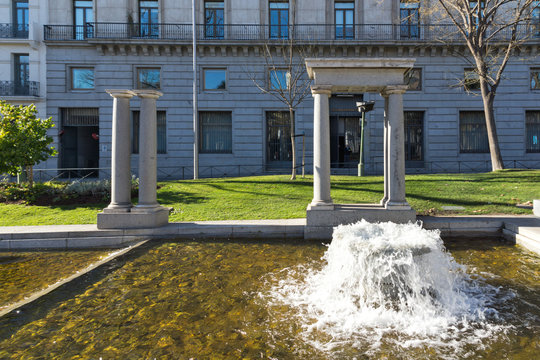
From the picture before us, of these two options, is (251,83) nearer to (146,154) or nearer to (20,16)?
(146,154)

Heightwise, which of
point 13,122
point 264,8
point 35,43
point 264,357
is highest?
point 264,8

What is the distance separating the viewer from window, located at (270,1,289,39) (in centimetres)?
2528

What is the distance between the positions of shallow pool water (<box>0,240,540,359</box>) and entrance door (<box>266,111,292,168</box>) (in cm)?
1920

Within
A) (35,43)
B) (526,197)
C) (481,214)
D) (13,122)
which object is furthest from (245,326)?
(35,43)

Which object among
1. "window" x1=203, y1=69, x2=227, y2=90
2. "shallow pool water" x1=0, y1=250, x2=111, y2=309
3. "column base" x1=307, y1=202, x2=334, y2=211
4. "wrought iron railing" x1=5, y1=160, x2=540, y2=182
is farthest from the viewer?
"window" x1=203, y1=69, x2=227, y2=90

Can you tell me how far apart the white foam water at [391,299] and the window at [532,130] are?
26.6 meters

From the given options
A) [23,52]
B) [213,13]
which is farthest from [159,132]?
[23,52]

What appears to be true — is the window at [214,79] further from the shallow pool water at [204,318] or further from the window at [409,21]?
the shallow pool water at [204,318]

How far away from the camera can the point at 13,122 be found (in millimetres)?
13266

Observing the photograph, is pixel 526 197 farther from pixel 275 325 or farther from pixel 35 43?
pixel 35 43

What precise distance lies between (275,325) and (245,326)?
0.35 meters

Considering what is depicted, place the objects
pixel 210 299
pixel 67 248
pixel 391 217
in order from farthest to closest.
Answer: pixel 391 217
pixel 67 248
pixel 210 299

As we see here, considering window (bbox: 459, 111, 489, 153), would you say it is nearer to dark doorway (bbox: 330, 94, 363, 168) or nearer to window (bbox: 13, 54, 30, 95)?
dark doorway (bbox: 330, 94, 363, 168)

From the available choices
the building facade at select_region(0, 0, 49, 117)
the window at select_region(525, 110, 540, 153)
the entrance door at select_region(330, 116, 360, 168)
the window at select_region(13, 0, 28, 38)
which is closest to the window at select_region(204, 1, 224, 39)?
the entrance door at select_region(330, 116, 360, 168)
